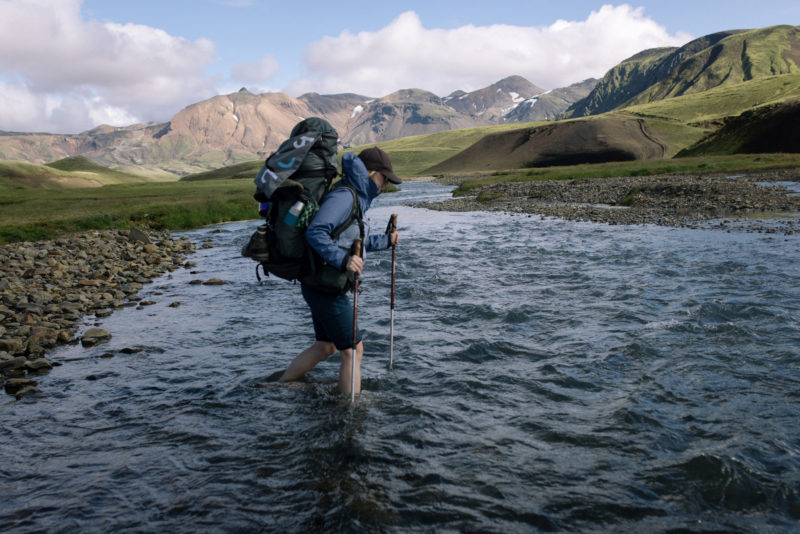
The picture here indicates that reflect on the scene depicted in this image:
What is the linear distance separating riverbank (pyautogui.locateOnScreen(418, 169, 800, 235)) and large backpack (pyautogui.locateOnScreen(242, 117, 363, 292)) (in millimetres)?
23708

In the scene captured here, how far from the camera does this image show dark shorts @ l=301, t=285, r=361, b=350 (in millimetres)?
6793

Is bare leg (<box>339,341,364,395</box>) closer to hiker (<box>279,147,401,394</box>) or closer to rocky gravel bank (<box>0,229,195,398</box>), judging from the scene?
hiker (<box>279,147,401,394</box>)

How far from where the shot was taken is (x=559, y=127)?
133m

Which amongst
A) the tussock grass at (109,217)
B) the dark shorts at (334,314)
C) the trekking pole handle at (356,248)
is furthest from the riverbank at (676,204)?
the trekking pole handle at (356,248)

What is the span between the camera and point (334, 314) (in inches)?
269

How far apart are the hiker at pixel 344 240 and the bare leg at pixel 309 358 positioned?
48 mm

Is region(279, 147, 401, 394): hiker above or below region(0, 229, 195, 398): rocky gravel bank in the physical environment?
above

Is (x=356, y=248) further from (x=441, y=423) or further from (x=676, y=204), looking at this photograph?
(x=676, y=204)

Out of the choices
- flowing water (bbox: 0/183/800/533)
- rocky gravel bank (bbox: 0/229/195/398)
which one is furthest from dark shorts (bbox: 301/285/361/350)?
rocky gravel bank (bbox: 0/229/195/398)

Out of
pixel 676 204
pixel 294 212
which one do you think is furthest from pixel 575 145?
pixel 294 212

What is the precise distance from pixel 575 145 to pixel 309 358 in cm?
12564

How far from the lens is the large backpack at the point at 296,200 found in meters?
6.19

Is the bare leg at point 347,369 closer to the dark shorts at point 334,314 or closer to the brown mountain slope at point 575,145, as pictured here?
the dark shorts at point 334,314

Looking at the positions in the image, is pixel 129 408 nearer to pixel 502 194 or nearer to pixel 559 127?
pixel 502 194
